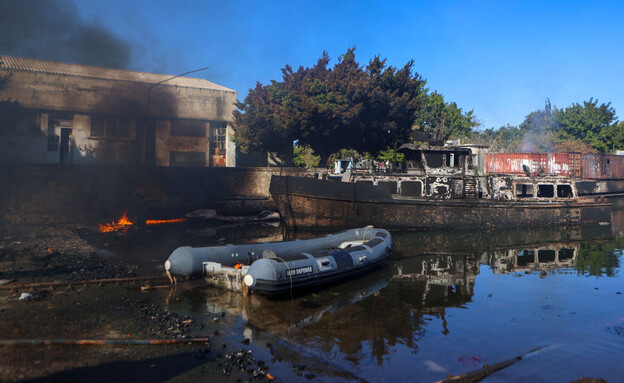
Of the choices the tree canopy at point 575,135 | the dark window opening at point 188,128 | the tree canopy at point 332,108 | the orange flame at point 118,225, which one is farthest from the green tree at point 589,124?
the orange flame at point 118,225

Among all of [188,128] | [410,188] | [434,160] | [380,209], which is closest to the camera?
[380,209]

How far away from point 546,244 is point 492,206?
281 cm

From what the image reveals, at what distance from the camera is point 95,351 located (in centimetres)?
593

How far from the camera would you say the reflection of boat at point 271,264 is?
829 cm

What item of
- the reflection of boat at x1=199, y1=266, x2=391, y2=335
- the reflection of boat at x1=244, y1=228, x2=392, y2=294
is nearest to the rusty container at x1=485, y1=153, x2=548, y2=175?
the reflection of boat at x1=244, y1=228, x2=392, y2=294

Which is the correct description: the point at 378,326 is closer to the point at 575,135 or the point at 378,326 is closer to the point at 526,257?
the point at 526,257

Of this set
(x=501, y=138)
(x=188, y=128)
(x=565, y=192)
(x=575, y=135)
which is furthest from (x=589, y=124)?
(x=188, y=128)

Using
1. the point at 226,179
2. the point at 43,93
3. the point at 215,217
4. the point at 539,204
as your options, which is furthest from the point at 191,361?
the point at 43,93

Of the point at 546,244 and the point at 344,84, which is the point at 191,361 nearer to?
the point at 546,244

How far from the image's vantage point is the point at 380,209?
17125 millimetres

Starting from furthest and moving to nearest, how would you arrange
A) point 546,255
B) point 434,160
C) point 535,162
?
1. point 535,162
2. point 434,160
3. point 546,255

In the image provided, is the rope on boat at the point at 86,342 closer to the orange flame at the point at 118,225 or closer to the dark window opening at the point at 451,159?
the orange flame at the point at 118,225

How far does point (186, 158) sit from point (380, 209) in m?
17.4

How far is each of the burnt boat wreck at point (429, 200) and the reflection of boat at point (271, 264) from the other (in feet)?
20.1
